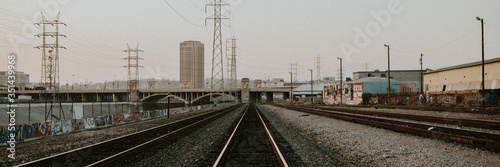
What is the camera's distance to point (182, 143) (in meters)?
15.4

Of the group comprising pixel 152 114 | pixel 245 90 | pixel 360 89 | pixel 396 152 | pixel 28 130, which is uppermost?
pixel 360 89

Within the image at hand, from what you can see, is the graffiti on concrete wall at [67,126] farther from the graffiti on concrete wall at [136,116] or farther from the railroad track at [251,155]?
the railroad track at [251,155]

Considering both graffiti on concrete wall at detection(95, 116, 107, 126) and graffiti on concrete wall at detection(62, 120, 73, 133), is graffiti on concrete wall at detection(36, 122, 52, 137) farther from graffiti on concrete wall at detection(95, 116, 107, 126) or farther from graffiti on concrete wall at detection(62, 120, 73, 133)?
graffiti on concrete wall at detection(95, 116, 107, 126)

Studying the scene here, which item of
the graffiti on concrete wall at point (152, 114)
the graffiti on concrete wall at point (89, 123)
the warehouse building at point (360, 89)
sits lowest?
the graffiti on concrete wall at point (152, 114)

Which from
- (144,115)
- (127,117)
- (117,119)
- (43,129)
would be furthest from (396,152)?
A: (144,115)

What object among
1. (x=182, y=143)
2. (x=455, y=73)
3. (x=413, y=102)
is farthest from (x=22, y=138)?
(x=455, y=73)

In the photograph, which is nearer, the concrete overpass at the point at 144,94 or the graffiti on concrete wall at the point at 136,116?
the graffiti on concrete wall at the point at 136,116

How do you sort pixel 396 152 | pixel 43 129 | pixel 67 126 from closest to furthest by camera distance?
1. pixel 396 152
2. pixel 43 129
3. pixel 67 126

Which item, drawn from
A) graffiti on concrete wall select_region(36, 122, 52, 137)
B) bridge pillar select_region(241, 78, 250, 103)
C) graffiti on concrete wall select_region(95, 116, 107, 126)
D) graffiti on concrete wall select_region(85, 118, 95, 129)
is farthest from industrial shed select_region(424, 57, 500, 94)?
bridge pillar select_region(241, 78, 250, 103)

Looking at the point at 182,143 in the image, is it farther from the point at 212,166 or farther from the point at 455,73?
the point at 455,73

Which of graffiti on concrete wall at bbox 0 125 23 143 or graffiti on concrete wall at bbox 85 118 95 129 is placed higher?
graffiti on concrete wall at bbox 0 125 23 143

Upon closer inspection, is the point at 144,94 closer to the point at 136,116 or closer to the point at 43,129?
the point at 136,116

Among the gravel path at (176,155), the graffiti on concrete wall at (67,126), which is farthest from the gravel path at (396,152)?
the graffiti on concrete wall at (67,126)

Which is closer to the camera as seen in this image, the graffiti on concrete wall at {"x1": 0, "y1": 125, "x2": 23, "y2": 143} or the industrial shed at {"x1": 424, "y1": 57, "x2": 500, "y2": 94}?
the graffiti on concrete wall at {"x1": 0, "y1": 125, "x2": 23, "y2": 143}
